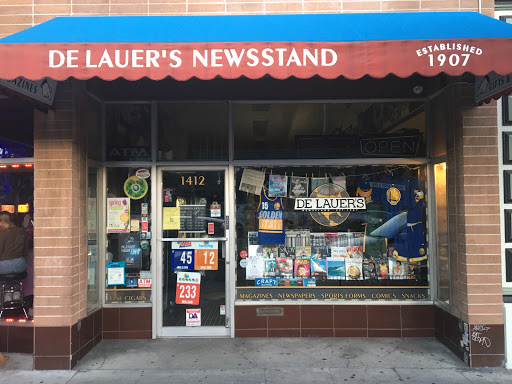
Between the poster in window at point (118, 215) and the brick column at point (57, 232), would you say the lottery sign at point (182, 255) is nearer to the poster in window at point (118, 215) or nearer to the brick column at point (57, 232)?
the poster in window at point (118, 215)

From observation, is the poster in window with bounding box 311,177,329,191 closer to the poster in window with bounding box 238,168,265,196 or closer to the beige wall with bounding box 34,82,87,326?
the poster in window with bounding box 238,168,265,196

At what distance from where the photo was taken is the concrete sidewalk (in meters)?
4.43

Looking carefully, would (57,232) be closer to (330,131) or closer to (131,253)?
(131,253)

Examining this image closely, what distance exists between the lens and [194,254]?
5809 mm

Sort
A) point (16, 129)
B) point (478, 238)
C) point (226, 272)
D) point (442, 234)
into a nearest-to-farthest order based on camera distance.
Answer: point (478, 238)
point (16, 129)
point (442, 234)
point (226, 272)

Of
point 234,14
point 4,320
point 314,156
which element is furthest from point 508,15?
point 4,320

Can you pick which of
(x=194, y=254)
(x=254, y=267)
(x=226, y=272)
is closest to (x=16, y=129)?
(x=194, y=254)

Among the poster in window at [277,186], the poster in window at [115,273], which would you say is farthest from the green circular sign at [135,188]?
the poster in window at [277,186]

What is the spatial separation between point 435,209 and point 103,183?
500 cm

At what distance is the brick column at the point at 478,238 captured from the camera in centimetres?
464

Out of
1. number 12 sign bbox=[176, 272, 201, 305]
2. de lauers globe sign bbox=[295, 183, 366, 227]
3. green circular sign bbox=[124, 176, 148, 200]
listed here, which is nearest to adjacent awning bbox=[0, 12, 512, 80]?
green circular sign bbox=[124, 176, 148, 200]

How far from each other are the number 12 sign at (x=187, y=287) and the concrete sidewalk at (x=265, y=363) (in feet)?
1.90

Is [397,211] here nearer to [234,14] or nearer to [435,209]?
[435,209]

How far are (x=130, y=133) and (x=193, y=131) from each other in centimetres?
96
